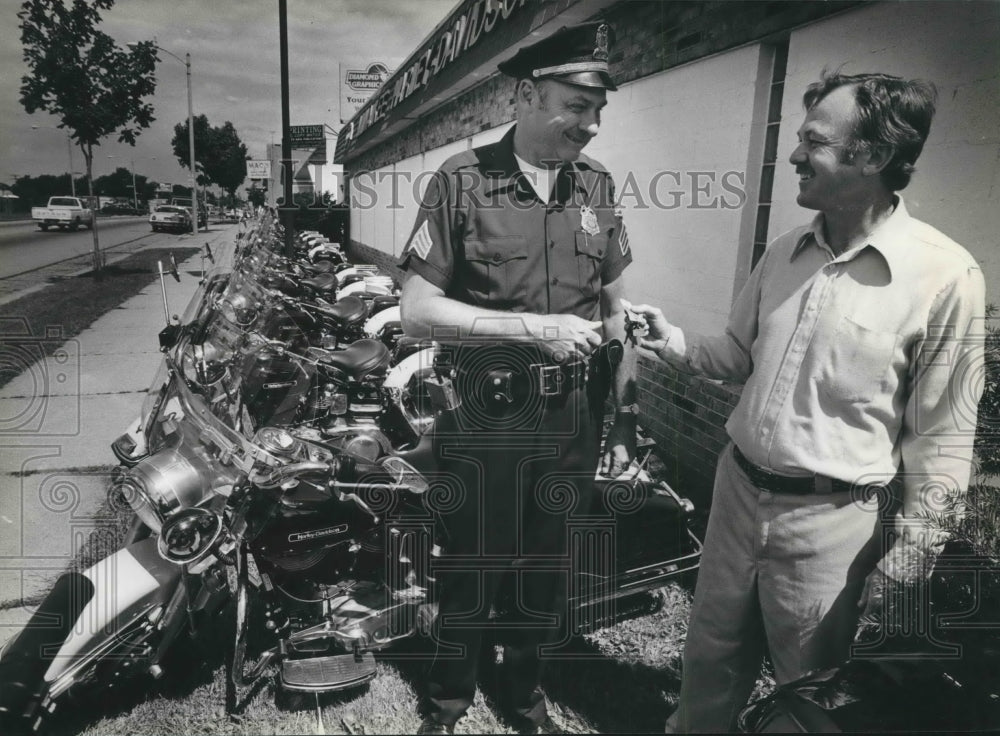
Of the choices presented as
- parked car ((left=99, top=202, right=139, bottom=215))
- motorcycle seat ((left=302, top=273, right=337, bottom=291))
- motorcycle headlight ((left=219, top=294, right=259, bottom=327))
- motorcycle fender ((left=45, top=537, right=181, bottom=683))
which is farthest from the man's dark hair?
parked car ((left=99, top=202, right=139, bottom=215))

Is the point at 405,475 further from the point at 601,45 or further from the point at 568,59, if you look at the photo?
the point at 601,45

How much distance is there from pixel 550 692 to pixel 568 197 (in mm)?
1835

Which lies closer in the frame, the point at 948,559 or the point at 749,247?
the point at 948,559

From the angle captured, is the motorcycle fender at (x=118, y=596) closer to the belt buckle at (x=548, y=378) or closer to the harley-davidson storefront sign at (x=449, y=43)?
the belt buckle at (x=548, y=378)

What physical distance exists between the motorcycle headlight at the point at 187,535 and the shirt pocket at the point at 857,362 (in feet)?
5.64

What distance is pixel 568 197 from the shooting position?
2.15 m

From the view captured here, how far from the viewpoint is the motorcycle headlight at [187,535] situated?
1770mm

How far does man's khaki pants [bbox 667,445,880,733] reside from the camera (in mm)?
1587

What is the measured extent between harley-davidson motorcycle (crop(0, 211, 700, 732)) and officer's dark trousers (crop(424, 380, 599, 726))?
13 cm

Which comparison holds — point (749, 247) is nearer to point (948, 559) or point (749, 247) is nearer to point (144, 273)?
point (948, 559)

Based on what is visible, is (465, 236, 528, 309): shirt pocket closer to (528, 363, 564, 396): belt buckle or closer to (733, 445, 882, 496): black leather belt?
(528, 363, 564, 396): belt buckle

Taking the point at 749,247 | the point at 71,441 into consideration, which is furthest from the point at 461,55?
the point at 71,441

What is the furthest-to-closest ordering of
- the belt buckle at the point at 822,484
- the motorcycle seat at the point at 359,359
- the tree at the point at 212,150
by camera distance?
the tree at the point at 212,150 < the motorcycle seat at the point at 359,359 < the belt buckle at the point at 822,484

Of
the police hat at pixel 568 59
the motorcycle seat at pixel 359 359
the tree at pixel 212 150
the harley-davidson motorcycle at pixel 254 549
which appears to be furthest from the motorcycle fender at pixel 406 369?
the tree at pixel 212 150
